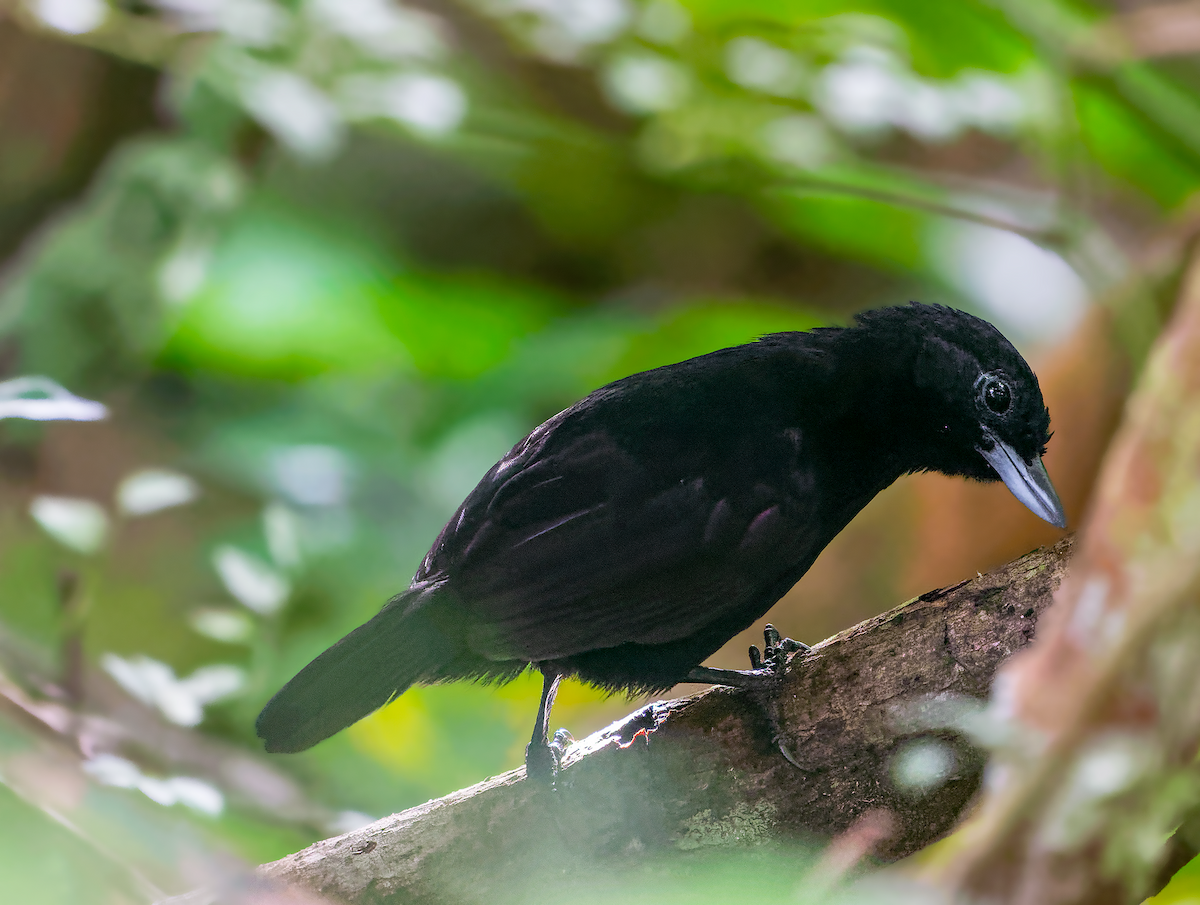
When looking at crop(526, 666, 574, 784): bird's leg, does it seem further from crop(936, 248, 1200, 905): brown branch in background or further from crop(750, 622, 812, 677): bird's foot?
crop(936, 248, 1200, 905): brown branch in background

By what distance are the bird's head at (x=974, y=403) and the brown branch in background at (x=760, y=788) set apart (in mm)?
216

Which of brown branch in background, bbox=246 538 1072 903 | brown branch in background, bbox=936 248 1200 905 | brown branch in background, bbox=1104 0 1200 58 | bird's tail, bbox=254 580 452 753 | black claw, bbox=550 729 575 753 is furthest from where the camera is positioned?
brown branch in background, bbox=1104 0 1200 58

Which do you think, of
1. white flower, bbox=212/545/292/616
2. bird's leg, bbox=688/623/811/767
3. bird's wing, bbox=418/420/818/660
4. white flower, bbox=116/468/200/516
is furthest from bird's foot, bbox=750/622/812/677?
white flower, bbox=116/468/200/516

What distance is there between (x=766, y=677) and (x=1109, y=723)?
897 mm

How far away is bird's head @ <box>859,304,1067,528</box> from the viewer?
6.12 feet

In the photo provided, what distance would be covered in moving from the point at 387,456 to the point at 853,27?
1.81 meters

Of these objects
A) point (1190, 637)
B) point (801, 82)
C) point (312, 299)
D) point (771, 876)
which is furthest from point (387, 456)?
point (1190, 637)

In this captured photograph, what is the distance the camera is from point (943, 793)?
159cm

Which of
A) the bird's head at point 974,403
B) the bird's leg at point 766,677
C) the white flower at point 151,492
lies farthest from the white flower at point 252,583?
the bird's head at point 974,403

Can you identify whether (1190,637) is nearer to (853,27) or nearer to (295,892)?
(295,892)

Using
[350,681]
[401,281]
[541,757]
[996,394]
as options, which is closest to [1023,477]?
[996,394]

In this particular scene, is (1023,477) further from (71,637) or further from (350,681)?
(71,637)

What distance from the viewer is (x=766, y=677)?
5.89 feet

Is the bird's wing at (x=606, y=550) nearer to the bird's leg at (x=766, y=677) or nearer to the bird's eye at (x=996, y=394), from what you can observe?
the bird's leg at (x=766, y=677)
